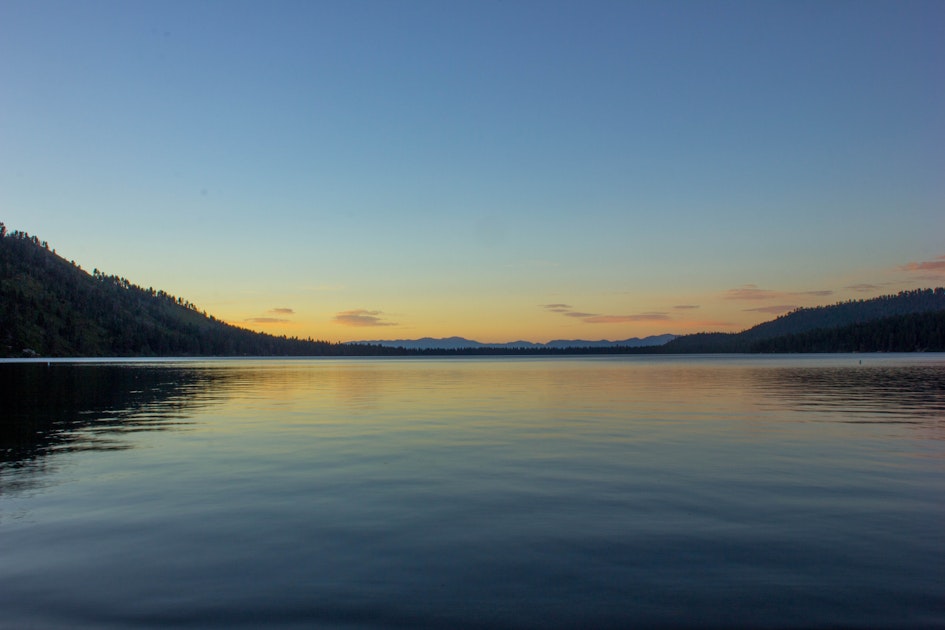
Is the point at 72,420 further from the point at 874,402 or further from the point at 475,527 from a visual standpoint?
the point at 874,402

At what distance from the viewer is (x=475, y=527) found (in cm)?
1470

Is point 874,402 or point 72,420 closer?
point 72,420

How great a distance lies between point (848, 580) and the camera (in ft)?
36.2

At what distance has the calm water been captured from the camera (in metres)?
9.95

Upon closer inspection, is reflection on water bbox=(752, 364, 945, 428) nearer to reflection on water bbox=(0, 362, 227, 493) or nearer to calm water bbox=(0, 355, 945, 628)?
calm water bbox=(0, 355, 945, 628)

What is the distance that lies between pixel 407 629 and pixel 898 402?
52.3m

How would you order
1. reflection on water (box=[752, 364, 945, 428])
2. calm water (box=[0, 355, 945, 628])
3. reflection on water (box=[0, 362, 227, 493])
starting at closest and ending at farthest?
calm water (box=[0, 355, 945, 628]), reflection on water (box=[0, 362, 227, 493]), reflection on water (box=[752, 364, 945, 428])

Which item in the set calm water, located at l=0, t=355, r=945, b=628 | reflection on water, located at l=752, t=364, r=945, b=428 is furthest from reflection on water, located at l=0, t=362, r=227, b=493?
reflection on water, located at l=752, t=364, r=945, b=428

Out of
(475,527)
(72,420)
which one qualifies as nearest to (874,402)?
(475,527)

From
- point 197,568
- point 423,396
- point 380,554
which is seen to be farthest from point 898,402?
point 197,568

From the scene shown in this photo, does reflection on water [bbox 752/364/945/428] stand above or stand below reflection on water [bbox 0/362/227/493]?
below

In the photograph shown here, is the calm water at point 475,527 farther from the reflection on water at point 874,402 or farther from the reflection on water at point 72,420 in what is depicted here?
the reflection on water at point 874,402

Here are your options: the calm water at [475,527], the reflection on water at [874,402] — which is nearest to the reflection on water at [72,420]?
the calm water at [475,527]

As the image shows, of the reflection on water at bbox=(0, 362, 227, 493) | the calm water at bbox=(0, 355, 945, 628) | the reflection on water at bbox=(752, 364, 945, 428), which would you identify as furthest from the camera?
the reflection on water at bbox=(752, 364, 945, 428)
